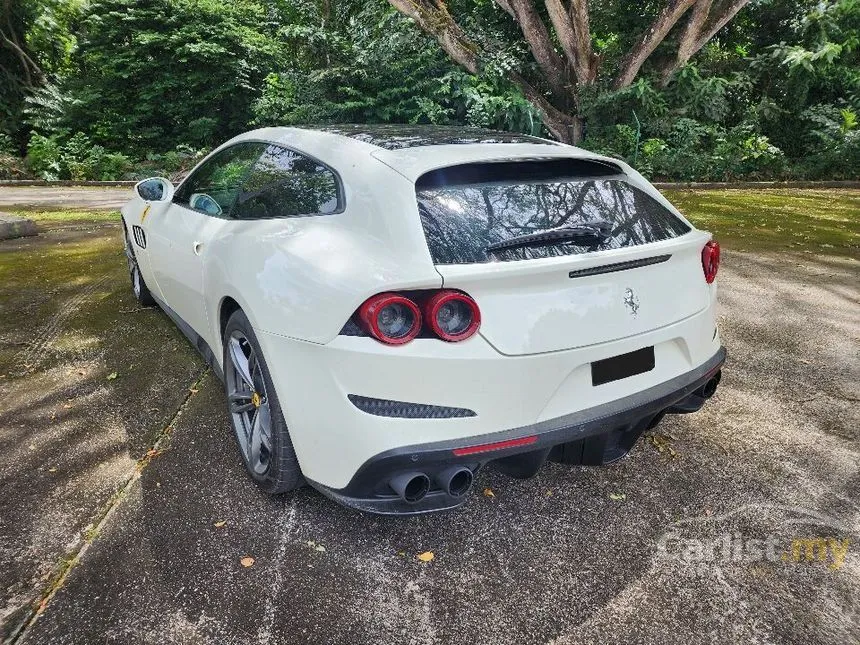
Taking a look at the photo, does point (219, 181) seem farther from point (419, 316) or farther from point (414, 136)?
point (419, 316)

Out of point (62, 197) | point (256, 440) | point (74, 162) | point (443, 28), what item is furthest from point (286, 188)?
point (74, 162)

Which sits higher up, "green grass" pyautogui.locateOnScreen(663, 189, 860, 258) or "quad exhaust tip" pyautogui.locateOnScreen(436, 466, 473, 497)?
"quad exhaust tip" pyautogui.locateOnScreen(436, 466, 473, 497)

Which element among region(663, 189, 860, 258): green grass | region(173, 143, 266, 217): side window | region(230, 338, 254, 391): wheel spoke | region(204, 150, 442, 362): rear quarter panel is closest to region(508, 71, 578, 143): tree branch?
region(663, 189, 860, 258): green grass

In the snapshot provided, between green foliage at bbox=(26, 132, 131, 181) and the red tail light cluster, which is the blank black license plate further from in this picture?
green foliage at bbox=(26, 132, 131, 181)

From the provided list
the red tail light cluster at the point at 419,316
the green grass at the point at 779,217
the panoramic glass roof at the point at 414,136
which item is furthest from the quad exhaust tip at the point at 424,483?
the green grass at the point at 779,217

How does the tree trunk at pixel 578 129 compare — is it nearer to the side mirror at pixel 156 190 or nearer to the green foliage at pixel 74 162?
the green foliage at pixel 74 162

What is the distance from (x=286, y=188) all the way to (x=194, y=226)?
0.77 m

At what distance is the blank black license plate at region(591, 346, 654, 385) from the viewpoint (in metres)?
2.06

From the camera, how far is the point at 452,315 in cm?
190

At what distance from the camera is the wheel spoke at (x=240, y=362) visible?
2.59 m

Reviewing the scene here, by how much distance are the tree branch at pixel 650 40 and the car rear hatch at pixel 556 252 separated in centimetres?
1252

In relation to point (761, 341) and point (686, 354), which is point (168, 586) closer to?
point (686, 354)

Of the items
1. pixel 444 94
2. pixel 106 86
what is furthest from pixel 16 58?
pixel 444 94

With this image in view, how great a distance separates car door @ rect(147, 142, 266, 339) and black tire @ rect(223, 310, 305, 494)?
440 mm
